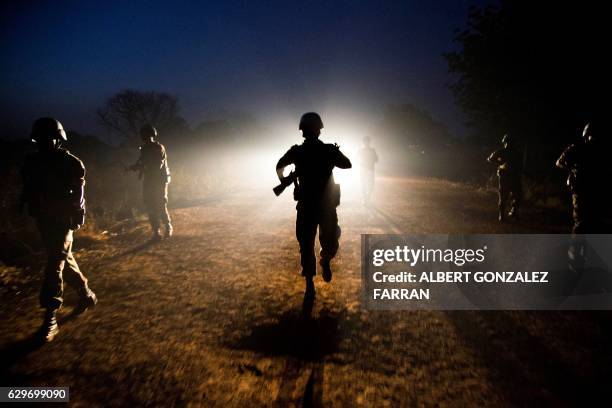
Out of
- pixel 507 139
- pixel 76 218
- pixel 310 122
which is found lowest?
pixel 76 218

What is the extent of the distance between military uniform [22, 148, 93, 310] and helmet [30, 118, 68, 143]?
15 centimetres

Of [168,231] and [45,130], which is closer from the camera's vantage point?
[45,130]

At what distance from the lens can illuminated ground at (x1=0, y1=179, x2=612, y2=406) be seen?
2443 mm

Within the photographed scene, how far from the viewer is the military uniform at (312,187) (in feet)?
12.8

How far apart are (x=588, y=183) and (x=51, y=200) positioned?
271 inches

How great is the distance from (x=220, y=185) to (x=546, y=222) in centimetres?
1339

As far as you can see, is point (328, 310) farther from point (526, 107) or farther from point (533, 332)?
point (526, 107)

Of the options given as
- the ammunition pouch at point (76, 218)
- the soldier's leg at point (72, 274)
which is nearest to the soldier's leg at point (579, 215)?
the ammunition pouch at point (76, 218)

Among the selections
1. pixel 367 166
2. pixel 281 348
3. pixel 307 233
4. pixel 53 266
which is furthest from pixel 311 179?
pixel 367 166

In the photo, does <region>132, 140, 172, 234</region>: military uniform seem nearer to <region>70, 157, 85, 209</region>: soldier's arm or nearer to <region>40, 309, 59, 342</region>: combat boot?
<region>70, 157, 85, 209</region>: soldier's arm

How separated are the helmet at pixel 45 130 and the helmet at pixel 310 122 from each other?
2721 millimetres

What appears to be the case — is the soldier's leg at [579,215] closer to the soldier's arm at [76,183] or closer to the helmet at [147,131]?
the soldier's arm at [76,183]

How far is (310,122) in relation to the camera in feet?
12.8

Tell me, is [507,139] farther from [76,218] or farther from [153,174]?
[76,218]
